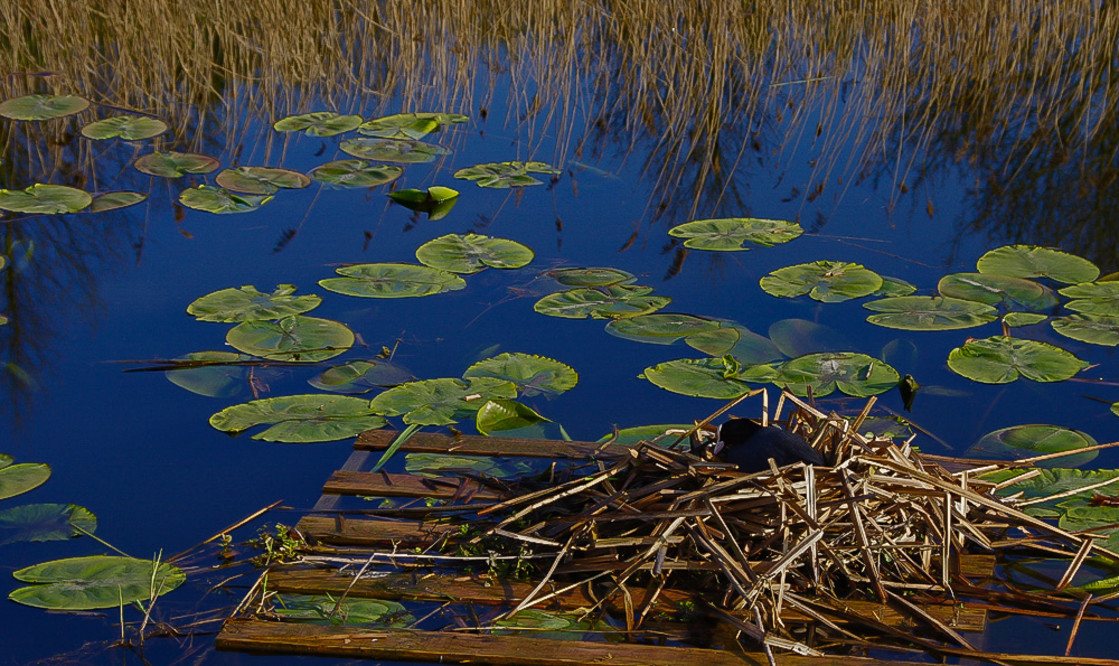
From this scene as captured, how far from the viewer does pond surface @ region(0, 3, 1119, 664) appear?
8.50 ft

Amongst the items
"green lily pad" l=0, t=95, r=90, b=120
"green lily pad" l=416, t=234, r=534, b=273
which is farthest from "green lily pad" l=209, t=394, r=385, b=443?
"green lily pad" l=0, t=95, r=90, b=120

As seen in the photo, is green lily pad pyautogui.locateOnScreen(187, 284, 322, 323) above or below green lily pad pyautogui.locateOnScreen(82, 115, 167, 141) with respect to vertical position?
below

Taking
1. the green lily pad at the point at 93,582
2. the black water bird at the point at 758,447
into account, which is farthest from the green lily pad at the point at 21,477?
the black water bird at the point at 758,447

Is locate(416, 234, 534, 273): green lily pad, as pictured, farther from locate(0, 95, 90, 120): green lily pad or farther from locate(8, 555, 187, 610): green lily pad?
locate(0, 95, 90, 120): green lily pad

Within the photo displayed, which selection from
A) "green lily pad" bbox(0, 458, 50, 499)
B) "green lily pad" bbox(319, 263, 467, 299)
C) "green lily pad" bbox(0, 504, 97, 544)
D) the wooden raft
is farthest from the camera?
"green lily pad" bbox(319, 263, 467, 299)

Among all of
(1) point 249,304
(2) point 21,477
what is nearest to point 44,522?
(2) point 21,477

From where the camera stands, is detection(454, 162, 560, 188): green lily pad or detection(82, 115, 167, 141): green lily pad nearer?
detection(454, 162, 560, 188): green lily pad

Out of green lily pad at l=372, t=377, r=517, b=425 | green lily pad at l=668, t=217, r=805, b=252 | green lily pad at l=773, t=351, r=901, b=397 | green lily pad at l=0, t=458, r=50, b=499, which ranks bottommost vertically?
green lily pad at l=0, t=458, r=50, b=499

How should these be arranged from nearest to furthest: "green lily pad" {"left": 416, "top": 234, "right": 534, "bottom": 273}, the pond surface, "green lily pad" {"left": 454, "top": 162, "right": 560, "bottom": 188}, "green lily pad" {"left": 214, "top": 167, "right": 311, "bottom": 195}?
the pond surface → "green lily pad" {"left": 416, "top": 234, "right": 534, "bottom": 273} → "green lily pad" {"left": 214, "top": 167, "right": 311, "bottom": 195} → "green lily pad" {"left": 454, "top": 162, "right": 560, "bottom": 188}

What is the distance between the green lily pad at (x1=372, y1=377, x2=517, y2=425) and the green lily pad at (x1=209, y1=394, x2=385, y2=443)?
59 mm

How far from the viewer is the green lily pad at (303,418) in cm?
263

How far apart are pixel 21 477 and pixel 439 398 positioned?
3.24ft

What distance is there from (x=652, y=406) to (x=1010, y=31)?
4247 mm

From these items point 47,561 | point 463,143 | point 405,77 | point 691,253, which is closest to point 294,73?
point 405,77
